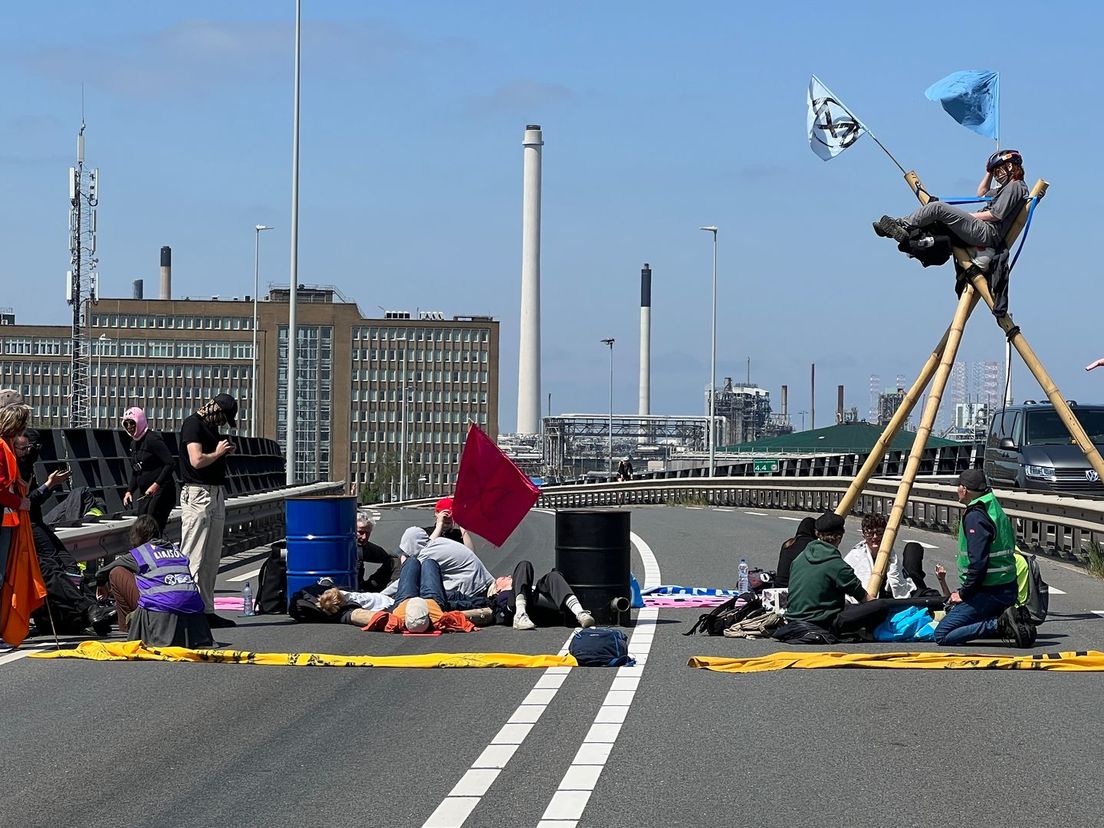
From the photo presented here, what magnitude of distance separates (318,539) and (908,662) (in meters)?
5.75

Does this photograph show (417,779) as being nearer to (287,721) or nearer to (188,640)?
(287,721)

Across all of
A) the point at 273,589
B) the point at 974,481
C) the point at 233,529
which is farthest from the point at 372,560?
the point at 233,529

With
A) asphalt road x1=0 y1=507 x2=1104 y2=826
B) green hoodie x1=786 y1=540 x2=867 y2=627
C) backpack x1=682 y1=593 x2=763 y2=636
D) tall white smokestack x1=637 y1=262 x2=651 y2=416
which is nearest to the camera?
asphalt road x1=0 y1=507 x2=1104 y2=826

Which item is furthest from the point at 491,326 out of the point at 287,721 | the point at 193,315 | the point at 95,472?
the point at 287,721

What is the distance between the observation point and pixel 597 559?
14336mm

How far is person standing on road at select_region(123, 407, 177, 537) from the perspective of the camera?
53.4 ft

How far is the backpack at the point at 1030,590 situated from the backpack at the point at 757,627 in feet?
6.10

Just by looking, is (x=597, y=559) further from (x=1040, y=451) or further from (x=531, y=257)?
(x=531, y=257)

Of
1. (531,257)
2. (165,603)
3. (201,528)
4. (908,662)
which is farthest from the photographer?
(531,257)

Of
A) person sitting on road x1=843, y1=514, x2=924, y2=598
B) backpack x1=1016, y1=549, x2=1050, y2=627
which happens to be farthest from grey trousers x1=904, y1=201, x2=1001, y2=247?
backpack x1=1016, y1=549, x2=1050, y2=627

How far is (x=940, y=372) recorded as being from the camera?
15641 millimetres

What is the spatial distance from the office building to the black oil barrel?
550ft

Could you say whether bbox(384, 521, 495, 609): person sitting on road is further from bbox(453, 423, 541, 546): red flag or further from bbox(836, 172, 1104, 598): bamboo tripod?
bbox(836, 172, 1104, 598): bamboo tripod

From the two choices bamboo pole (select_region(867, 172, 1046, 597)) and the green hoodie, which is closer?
the green hoodie
